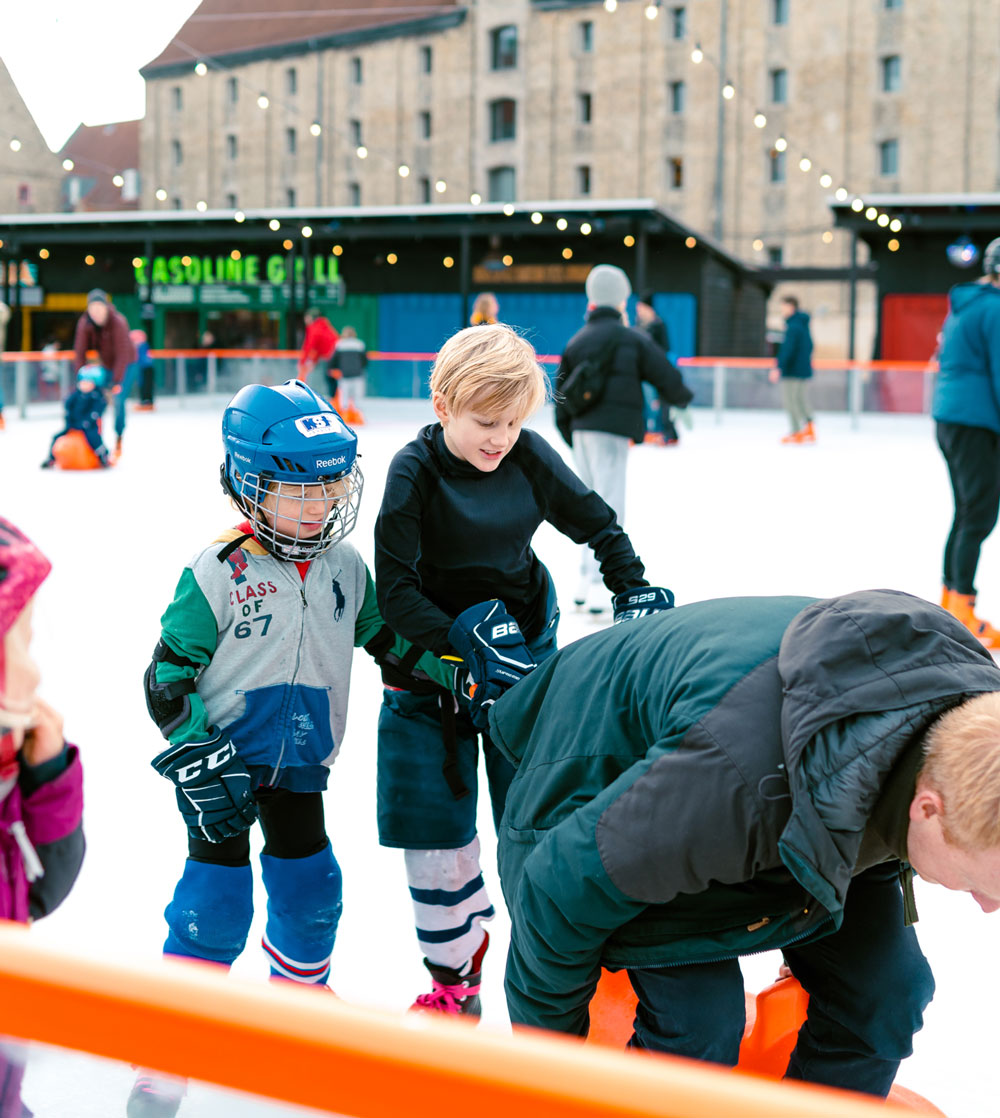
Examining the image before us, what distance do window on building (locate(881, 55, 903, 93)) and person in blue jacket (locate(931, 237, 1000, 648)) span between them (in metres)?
30.9

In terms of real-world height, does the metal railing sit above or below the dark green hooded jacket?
above

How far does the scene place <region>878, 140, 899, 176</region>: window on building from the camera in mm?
33000

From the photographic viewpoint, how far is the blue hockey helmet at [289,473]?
1.85 metres

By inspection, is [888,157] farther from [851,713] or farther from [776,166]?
[851,713]

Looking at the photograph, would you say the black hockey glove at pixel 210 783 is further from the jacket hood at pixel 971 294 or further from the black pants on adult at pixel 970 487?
the jacket hood at pixel 971 294

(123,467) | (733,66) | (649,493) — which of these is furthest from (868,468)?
(733,66)

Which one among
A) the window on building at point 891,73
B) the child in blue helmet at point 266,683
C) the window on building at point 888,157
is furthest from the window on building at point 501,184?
the child in blue helmet at point 266,683

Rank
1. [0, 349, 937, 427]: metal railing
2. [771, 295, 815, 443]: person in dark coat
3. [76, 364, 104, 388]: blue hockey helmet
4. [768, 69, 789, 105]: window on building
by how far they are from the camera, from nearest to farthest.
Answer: [76, 364, 104, 388]: blue hockey helmet < [771, 295, 815, 443]: person in dark coat < [0, 349, 937, 427]: metal railing < [768, 69, 789, 105]: window on building

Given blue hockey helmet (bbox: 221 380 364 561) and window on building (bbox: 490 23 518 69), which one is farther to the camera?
window on building (bbox: 490 23 518 69)

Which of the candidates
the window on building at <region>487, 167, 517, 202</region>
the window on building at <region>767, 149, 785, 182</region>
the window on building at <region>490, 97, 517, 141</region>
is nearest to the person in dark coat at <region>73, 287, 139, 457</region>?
the window on building at <region>767, 149, 785, 182</region>

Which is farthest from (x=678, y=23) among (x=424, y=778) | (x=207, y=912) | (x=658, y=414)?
(x=207, y=912)

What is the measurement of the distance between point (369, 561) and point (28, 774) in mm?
4932

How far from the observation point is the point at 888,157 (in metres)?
33.1

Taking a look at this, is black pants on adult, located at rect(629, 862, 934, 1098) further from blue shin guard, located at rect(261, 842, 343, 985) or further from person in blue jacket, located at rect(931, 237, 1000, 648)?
person in blue jacket, located at rect(931, 237, 1000, 648)
